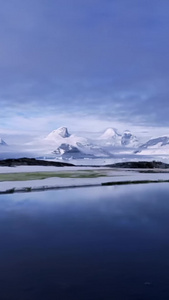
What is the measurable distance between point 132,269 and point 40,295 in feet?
3.93

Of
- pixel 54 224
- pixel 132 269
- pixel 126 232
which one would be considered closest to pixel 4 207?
pixel 54 224

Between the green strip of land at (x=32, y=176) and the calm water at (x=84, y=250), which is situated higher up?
the green strip of land at (x=32, y=176)

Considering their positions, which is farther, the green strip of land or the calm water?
the green strip of land

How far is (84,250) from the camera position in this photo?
14.0 ft

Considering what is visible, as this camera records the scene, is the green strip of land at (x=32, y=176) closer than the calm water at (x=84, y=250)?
No

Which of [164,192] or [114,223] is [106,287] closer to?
[114,223]

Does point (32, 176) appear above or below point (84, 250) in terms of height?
above

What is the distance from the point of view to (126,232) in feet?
17.2

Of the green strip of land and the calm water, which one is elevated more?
the green strip of land

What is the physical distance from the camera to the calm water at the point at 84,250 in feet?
10.3

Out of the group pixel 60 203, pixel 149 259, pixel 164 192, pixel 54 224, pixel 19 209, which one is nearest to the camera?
pixel 149 259

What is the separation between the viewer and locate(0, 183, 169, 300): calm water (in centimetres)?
315

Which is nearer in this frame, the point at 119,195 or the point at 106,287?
the point at 106,287

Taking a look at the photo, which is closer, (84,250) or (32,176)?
(84,250)
